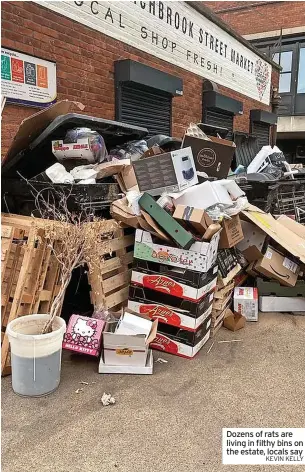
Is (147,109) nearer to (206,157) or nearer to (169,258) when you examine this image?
(206,157)

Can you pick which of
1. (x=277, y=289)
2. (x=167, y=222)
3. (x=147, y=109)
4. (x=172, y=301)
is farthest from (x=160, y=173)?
(x=147, y=109)

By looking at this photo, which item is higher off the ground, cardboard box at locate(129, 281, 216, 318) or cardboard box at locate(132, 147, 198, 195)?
cardboard box at locate(132, 147, 198, 195)

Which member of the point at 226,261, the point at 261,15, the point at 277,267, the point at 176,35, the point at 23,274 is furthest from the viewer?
the point at 261,15

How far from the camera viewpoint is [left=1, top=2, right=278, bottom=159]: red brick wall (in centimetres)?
399

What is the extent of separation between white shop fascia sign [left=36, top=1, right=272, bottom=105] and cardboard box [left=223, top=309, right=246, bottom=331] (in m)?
3.59

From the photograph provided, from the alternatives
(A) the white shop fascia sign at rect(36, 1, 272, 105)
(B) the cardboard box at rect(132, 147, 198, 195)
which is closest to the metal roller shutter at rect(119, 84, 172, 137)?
(A) the white shop fascia sign at rect(36, 1, 272, 105)

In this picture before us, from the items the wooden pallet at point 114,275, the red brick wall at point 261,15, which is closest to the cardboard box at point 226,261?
the wooden pallet at point 114,275

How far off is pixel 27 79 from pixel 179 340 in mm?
2981

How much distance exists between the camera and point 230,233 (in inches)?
146

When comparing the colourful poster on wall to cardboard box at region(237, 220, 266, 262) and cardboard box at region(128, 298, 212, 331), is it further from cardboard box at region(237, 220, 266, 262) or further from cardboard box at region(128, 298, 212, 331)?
cardboard box at region(237, 220, 266, 262)

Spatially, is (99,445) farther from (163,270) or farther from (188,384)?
(163,270)

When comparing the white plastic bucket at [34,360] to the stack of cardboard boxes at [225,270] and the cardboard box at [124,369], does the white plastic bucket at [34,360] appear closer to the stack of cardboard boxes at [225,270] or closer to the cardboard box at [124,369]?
the cardboard box at [124,369]

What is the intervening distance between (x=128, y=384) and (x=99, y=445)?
66 centimetres

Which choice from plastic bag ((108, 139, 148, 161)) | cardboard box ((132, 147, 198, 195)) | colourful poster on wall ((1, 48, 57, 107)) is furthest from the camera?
plastic bag ((108, 139, 148, 161))
